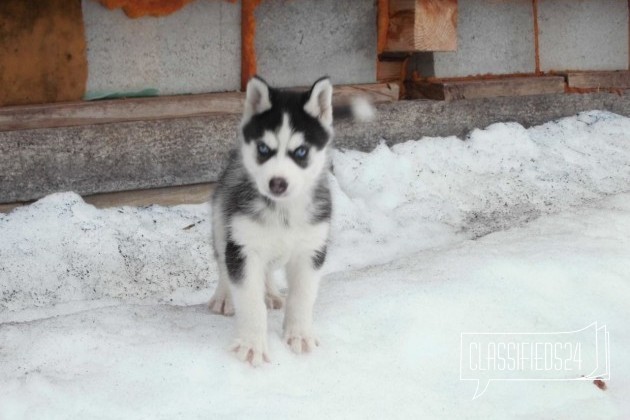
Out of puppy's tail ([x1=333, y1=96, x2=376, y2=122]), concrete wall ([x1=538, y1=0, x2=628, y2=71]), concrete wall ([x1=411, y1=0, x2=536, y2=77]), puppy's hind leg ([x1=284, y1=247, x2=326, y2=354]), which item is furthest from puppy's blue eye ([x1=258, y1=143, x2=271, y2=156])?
concrete wall ([x1=538, y1=0, x2=628, y2=71])

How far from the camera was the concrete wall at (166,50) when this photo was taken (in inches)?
252

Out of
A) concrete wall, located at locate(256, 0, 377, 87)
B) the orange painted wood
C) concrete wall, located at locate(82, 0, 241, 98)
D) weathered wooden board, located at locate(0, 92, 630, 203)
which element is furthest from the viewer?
concrete wall, located at locate(256, 0, 377, 87)

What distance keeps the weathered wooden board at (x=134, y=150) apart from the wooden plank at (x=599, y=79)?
6.64 feet

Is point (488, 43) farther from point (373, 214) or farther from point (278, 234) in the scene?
point (278, 234)

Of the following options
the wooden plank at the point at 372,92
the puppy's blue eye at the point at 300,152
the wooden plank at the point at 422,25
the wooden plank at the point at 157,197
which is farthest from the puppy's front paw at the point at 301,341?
the wooden plank at the point at 422,25

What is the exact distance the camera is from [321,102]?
4574mm

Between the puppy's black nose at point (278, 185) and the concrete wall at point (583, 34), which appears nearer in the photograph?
the puppy's black nose at point (278, 185)

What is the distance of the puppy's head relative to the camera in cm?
416

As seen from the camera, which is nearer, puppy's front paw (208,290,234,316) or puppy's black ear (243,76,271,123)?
puppy's black ear (243,76,271,123)

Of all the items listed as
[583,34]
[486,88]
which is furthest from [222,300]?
[583,34]

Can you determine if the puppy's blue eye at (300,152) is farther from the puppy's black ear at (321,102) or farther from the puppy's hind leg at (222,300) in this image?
the puppy's hind leg at (222,300)

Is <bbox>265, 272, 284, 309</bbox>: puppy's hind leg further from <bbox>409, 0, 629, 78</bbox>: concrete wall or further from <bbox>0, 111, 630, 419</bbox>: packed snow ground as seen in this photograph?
<bbox>409, 0, 629, 78</bbox>: concrete wall

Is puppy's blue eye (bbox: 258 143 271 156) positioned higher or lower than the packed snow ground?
higher

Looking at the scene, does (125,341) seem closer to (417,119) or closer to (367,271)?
(367,271)
